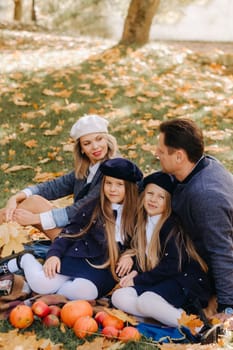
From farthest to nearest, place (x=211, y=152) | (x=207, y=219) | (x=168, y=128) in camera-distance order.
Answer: (x=211, y=152) → (x=168, y=128) → (x=207, y=219)

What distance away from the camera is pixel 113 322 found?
9.29 ft

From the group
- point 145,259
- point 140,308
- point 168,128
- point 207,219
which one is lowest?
point 140,308

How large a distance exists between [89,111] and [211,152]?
6.29ft

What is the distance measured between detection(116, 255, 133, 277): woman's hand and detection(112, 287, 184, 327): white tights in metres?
0.14

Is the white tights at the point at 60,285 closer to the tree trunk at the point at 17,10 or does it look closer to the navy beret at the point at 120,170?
the navy beret at the point at 120,170

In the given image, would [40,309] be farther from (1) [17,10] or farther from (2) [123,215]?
(1) [17,10]

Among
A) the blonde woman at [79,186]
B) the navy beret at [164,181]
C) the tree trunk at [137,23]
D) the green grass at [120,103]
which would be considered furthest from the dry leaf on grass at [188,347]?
the tree trunk at [137,23]

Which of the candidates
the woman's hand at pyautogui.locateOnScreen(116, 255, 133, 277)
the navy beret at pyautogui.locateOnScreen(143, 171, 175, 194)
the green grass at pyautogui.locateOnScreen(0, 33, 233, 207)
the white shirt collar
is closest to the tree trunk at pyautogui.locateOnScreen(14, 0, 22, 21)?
the green grass at pyautogui.locateOnScreen(0, 33, 233, 207)

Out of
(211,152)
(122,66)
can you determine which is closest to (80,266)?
(211,152)

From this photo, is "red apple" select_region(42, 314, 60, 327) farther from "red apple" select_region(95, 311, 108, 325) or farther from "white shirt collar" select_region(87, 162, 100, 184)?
"white shirt collar" select_region(87, 162, 100, 184)

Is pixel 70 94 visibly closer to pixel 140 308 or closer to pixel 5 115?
pixel 5 115

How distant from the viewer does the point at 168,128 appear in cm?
307

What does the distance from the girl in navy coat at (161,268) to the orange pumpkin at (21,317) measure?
53 centimetres

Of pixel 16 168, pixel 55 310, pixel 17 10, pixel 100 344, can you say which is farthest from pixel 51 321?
pixel 17 10
